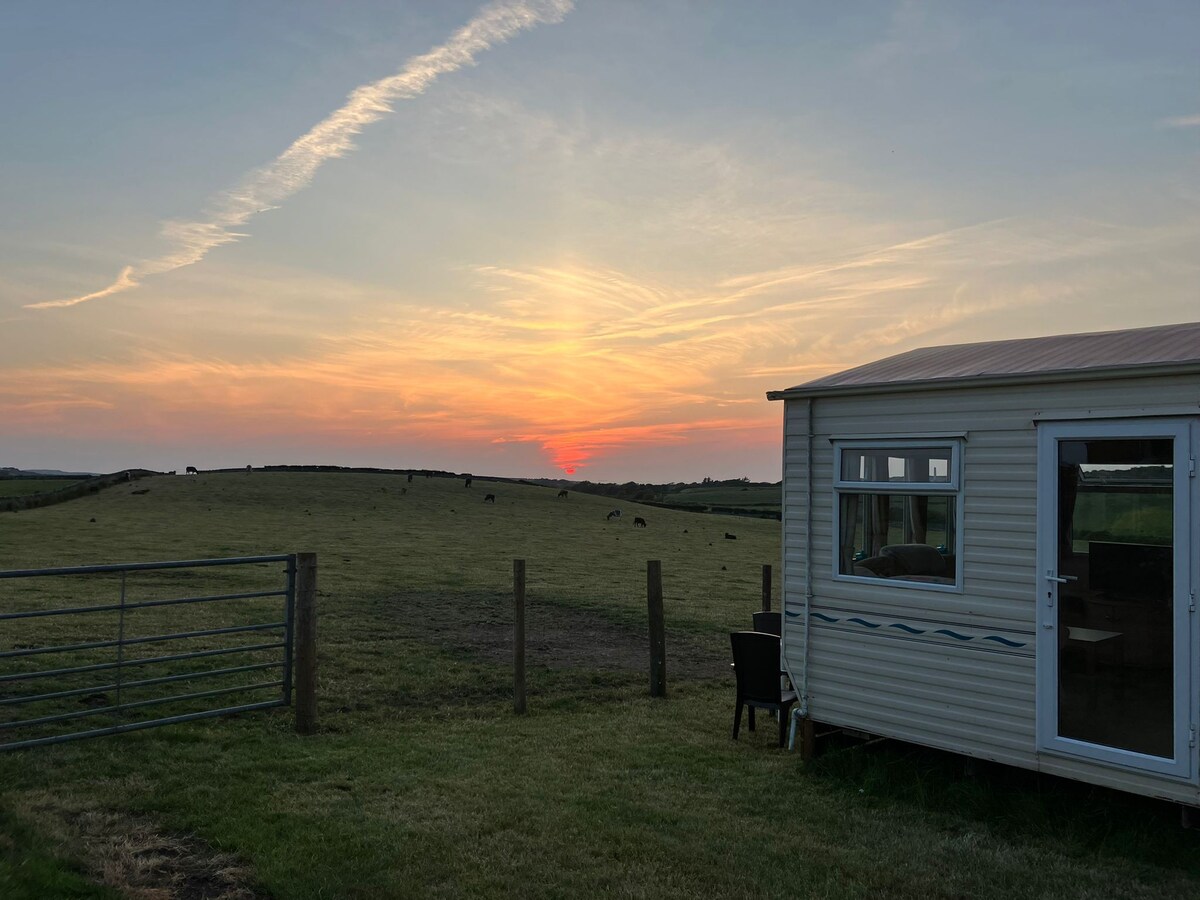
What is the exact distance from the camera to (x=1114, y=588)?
6.74m

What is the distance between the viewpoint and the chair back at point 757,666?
8695 mm

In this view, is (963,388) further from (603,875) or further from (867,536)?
(603,875)

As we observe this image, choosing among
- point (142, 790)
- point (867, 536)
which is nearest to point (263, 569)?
point (142, 790)

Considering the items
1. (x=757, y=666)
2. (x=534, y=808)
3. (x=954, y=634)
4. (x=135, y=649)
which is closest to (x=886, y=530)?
(x=954, y=634)

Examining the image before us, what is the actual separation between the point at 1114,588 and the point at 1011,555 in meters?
0.75

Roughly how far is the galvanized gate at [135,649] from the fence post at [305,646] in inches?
7.5

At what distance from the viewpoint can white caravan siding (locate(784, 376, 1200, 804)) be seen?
6723mm

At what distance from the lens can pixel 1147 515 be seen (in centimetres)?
648

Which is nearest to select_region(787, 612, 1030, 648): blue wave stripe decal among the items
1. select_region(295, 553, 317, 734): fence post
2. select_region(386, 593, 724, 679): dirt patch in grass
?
select_region(386, 593, 724, 679): dirt patch in grass

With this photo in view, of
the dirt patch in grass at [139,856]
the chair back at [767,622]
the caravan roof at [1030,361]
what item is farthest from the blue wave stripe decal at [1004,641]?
the dirt patch in grass at [139,856]

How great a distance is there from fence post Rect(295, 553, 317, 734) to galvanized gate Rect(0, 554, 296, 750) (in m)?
0.19

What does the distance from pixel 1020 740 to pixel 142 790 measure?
6714 millimetres

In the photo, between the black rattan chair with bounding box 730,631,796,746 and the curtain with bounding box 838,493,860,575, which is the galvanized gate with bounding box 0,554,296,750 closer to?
the black rattan chair with bounding box 730,631,796,746

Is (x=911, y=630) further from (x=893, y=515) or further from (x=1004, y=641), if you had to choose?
(x=893, y=515)
